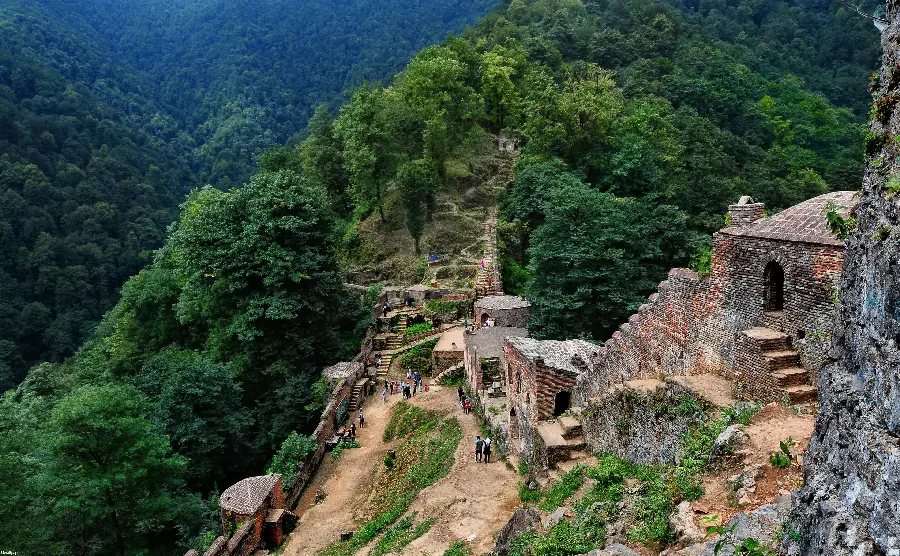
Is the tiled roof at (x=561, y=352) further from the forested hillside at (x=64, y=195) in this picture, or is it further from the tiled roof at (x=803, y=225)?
the forested hillside at (x=64, y=195)

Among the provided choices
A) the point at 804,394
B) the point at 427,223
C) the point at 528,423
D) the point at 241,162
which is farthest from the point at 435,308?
the point at 241,162

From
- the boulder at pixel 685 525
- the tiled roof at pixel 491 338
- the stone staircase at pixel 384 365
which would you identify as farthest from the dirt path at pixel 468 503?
the stone staircase at pixel 384 365

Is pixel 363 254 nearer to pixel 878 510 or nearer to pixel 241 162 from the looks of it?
pixel 878 510

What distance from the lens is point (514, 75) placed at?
2031 inches

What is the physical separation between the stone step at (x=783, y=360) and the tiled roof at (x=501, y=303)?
18.7 meters

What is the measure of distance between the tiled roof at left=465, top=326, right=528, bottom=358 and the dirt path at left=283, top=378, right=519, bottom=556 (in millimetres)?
2337

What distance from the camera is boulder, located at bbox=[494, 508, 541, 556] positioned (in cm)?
1117

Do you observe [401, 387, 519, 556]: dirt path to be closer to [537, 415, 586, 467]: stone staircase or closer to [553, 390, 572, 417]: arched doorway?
[537, 415, 586, 467]: stone staircase

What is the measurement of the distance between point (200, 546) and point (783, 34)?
288ft

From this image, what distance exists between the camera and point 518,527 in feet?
37.9

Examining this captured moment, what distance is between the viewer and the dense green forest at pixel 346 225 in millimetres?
19891

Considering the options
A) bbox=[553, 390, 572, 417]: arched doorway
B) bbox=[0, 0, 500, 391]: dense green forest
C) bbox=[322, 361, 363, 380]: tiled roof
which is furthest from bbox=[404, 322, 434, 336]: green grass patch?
bbox=[0, 0, 500, 391]: dense green forest

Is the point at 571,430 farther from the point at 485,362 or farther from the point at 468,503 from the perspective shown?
the point at 485,362

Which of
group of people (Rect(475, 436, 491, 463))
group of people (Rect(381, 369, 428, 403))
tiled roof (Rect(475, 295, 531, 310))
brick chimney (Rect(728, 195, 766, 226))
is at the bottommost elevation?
group of people (Rect(475, 436, 491, 463))
